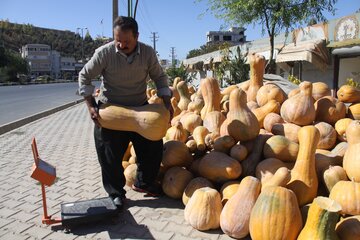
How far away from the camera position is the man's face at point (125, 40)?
10.7 ft

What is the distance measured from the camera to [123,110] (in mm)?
3498

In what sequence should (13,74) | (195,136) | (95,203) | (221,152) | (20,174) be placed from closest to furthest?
(95,203), (221,152), (195,136), (20,174), (13,74)

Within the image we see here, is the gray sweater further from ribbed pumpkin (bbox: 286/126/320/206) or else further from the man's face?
ribbed pumpkin (bbox: 286/126/320/206)

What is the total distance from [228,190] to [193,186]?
0.35 meters

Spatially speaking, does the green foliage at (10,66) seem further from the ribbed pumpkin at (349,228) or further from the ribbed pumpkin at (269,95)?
the ribbed pumpkin at (349,228)

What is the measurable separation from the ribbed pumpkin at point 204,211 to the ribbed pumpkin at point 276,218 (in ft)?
1.32

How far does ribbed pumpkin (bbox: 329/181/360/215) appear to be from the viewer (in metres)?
2.73

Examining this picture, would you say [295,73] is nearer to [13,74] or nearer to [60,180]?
[60,180]

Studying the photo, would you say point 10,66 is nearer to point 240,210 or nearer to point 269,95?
point 269,95

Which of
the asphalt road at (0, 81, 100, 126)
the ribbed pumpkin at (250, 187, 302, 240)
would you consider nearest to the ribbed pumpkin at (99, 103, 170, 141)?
the ribbed pumpkin at (250, 187, 302, 240)

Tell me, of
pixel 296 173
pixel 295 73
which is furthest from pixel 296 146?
pixel 295 73

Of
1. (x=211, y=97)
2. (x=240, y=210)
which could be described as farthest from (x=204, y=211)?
(x=211, y=97)

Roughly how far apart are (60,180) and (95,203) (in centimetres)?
146

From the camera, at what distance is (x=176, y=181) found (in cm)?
369
